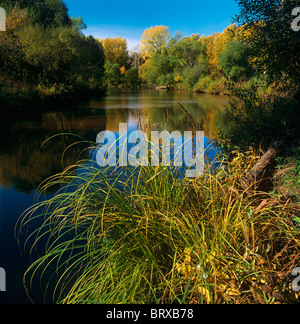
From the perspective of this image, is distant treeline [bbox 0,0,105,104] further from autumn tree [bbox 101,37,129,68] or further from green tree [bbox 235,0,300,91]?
autumn tree [bbox 101,37,129,68]

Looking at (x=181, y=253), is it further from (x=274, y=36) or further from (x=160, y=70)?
(x=160, y=70)

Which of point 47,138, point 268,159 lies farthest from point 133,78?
point 268,159

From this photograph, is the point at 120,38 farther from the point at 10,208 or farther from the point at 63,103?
the point at 10,208

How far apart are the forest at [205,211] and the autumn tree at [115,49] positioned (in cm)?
4348

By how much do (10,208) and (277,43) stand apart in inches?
254

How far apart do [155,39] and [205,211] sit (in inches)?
2414

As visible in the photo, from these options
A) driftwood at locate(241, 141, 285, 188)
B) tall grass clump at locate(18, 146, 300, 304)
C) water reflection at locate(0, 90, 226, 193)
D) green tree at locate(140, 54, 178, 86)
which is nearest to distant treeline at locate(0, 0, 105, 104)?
water reflection at locate(0, 90, 226, 193)

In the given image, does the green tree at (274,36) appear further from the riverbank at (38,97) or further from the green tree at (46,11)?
the green tree at (46,11)

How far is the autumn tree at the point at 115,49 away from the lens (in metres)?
59.0

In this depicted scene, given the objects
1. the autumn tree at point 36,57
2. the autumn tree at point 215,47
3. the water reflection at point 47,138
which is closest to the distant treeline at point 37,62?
the autumn tree at point 36,57

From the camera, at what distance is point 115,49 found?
2370 inches

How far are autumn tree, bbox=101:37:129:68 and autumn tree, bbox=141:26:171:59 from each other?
4.85 meters
